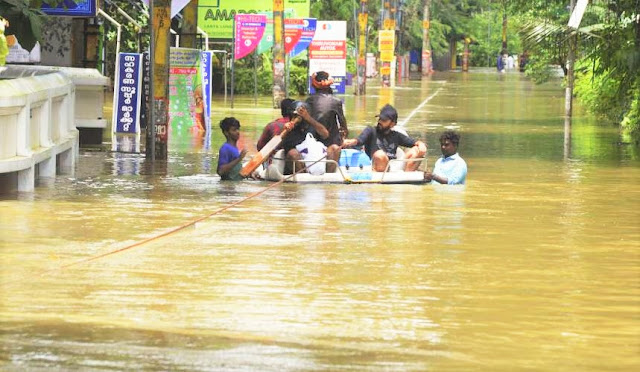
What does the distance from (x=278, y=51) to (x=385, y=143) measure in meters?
21.6

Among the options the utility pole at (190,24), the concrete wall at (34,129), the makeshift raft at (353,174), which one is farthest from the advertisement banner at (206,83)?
the makeshift raft at (353,174)

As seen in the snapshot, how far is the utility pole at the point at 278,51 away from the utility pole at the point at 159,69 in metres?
18.1

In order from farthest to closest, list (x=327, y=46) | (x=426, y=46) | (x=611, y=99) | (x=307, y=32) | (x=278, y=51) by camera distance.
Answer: (x=426, y=46), (x=327, y=46), (x=307, y=32), (x=278, y=51), (x=611, y=99)

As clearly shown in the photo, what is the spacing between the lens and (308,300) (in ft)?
31.7

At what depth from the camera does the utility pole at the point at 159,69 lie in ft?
69.2

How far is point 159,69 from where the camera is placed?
833 inches

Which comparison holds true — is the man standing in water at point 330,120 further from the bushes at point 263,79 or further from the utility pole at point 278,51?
the bushes at point 263,79

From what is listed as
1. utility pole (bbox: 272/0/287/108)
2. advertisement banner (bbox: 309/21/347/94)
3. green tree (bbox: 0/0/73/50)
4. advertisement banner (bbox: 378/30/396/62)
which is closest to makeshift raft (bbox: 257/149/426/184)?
green tree (bbox: 0/0/73/50)

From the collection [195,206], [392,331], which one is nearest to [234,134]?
[195,206]

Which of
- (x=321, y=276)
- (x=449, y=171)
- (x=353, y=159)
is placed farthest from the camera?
(x=353, y=159)

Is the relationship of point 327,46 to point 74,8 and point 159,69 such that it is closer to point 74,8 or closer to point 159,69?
point 74,8

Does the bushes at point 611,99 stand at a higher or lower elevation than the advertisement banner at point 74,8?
lower

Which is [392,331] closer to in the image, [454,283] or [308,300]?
[308,300]

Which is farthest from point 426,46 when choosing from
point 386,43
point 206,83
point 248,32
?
point 206,83
